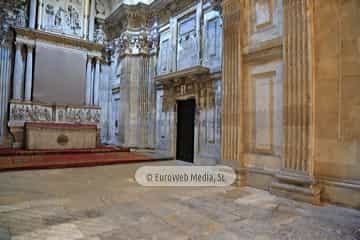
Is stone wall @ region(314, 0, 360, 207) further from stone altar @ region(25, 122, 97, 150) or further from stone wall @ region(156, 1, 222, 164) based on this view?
stone altar @ region(25, 122, 97, 150)

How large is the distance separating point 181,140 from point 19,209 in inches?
230

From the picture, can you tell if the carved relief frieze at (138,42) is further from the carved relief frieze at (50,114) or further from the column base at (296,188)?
the column base at (296,188)

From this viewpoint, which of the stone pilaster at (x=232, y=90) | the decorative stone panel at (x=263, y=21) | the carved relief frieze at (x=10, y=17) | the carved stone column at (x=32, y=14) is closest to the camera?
the decorative stone panel at (x=263, y=21)

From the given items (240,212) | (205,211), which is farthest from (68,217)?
(240,212)

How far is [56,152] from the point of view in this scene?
295 inches

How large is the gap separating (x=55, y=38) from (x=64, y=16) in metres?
1.18

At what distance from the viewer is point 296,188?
3.37m

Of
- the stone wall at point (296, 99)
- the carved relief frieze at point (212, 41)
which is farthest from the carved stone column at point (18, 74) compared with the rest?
the stone wall at point (296, 99)

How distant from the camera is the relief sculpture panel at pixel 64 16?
371 inches

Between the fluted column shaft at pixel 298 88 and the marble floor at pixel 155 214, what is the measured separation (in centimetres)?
65

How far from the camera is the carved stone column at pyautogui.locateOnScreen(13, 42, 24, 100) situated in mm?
8727

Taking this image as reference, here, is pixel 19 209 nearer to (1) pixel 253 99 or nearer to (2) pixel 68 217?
(2) pixel 68 217

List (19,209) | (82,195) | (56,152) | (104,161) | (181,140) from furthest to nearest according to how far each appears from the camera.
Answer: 1. (181,140)
2. (56,152)
3. (104,161)
4. (82,195)
5. (19,209)

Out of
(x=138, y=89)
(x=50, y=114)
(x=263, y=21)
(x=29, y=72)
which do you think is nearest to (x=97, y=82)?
(x=138, y=89)
